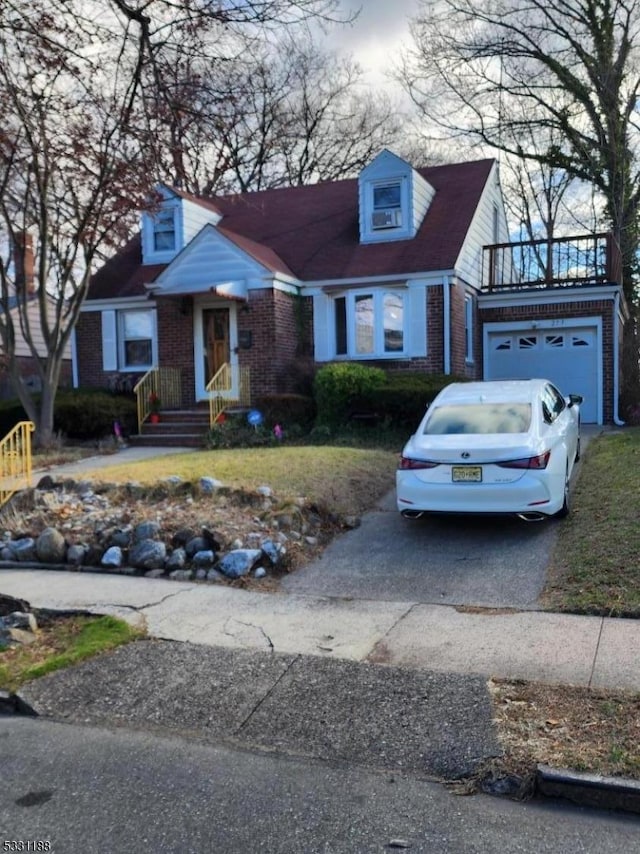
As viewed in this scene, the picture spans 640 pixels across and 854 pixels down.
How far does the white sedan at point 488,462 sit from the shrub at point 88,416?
375 inches

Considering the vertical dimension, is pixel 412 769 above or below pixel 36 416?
below

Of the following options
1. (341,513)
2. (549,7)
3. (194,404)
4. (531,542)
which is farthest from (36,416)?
(549,7)

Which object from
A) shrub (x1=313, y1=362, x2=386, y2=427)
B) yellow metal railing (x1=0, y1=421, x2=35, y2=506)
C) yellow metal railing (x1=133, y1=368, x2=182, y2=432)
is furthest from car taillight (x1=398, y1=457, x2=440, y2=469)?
yellow metal railing (x1=133, y1=368, x2=182, y2=432)

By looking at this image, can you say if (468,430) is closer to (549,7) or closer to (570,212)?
(549,7)

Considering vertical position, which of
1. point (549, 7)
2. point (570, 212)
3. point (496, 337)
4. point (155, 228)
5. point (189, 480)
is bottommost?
point (189, 480)

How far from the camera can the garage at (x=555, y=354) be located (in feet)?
61.0

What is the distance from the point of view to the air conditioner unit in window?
62.6 feet

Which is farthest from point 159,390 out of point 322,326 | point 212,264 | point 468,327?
point 468,327

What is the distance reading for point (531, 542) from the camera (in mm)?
7895

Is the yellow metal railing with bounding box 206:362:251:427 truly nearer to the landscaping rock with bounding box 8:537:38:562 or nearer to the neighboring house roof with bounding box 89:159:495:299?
the neighboring house roof with bounding box 89:159:495:299

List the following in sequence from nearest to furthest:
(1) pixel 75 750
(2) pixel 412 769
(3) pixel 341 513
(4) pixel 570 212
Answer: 1. (2) pixel 412 769
2. (1) pixel 75 750
3. (3) pixel 341 513
4. (4) pixel 570 212

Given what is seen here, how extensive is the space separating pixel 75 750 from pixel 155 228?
61.8 ft

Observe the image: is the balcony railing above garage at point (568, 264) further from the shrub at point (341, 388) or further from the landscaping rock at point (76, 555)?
the landscaping rock at point (76, 555)

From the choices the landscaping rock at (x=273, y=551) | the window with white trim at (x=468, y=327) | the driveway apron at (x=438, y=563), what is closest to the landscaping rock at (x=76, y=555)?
the landscaping rock at (x=273, y=551)
